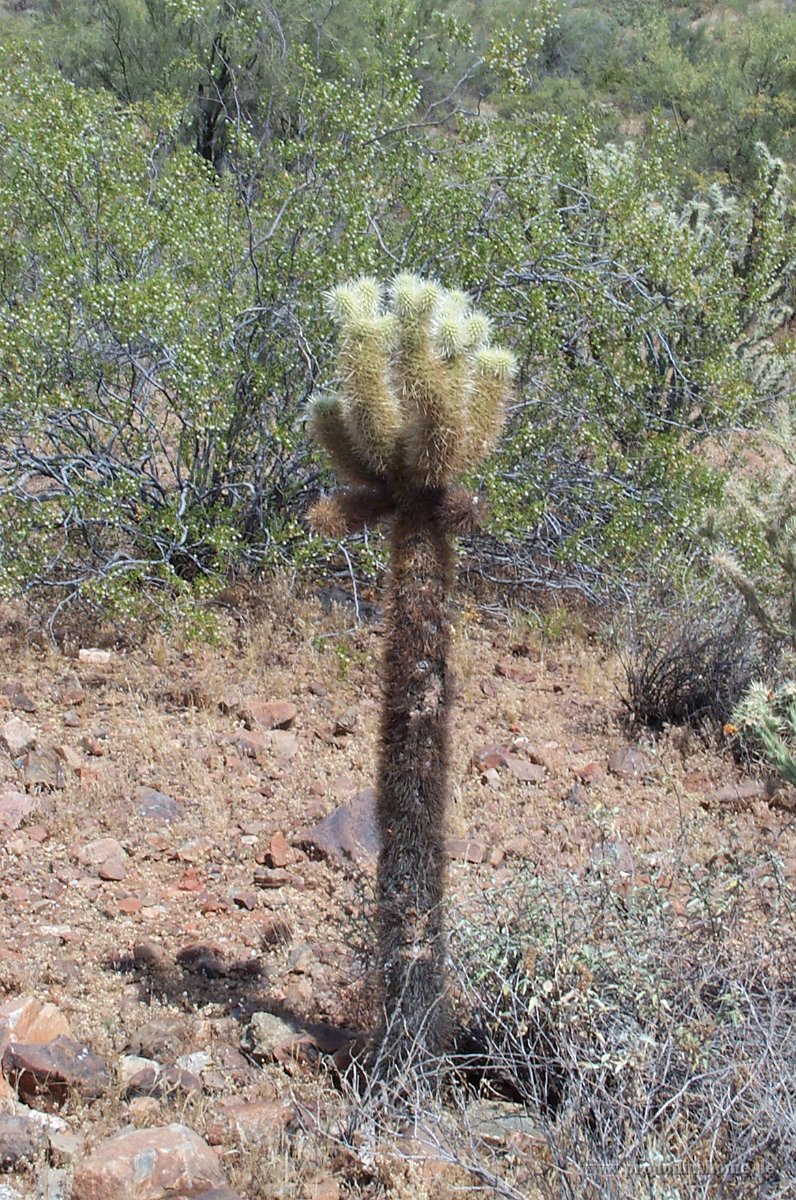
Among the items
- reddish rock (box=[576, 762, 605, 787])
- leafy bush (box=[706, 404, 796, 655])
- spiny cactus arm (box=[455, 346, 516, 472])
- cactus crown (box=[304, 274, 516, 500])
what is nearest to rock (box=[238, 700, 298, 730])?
reddish rock (box=[576, 762, 605, 787])

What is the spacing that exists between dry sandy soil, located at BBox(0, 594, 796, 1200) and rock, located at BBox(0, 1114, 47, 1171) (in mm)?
33

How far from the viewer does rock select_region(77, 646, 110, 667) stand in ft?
21.9

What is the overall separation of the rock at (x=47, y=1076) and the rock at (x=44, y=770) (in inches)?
79.4

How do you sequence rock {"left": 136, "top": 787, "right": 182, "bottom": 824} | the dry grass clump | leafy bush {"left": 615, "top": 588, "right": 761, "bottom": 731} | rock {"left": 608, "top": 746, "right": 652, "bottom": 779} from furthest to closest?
1. leafy bush {"left": 615, "top": 588, "right": 761, "bottom": 731}
2. rock {"left": 608, "top": 746, "right": 652, "bottom": 779}
3. rock {"left": 136, "top": 787, "right": 182, "bottom": 824}
4. the dry grass clump

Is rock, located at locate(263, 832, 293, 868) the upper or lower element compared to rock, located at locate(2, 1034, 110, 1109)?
upper

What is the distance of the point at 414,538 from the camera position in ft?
11.4

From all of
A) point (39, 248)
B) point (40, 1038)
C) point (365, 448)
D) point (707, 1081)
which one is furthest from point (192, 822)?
point (39, 248)

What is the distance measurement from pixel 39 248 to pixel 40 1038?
15.3 feet

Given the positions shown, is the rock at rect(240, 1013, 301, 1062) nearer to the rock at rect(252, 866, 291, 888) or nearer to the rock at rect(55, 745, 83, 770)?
the rock at rect(252, 866, 291, 888)

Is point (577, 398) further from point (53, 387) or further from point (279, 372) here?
point (53, 387)

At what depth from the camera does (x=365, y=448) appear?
3525 mm

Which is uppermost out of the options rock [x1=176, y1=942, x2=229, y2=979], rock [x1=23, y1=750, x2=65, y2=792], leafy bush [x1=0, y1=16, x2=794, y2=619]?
leafy bush [x1=0, y1=16, x2=794, y2=619]

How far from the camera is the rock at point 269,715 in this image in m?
6.13

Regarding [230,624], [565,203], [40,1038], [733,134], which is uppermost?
[733,134]
